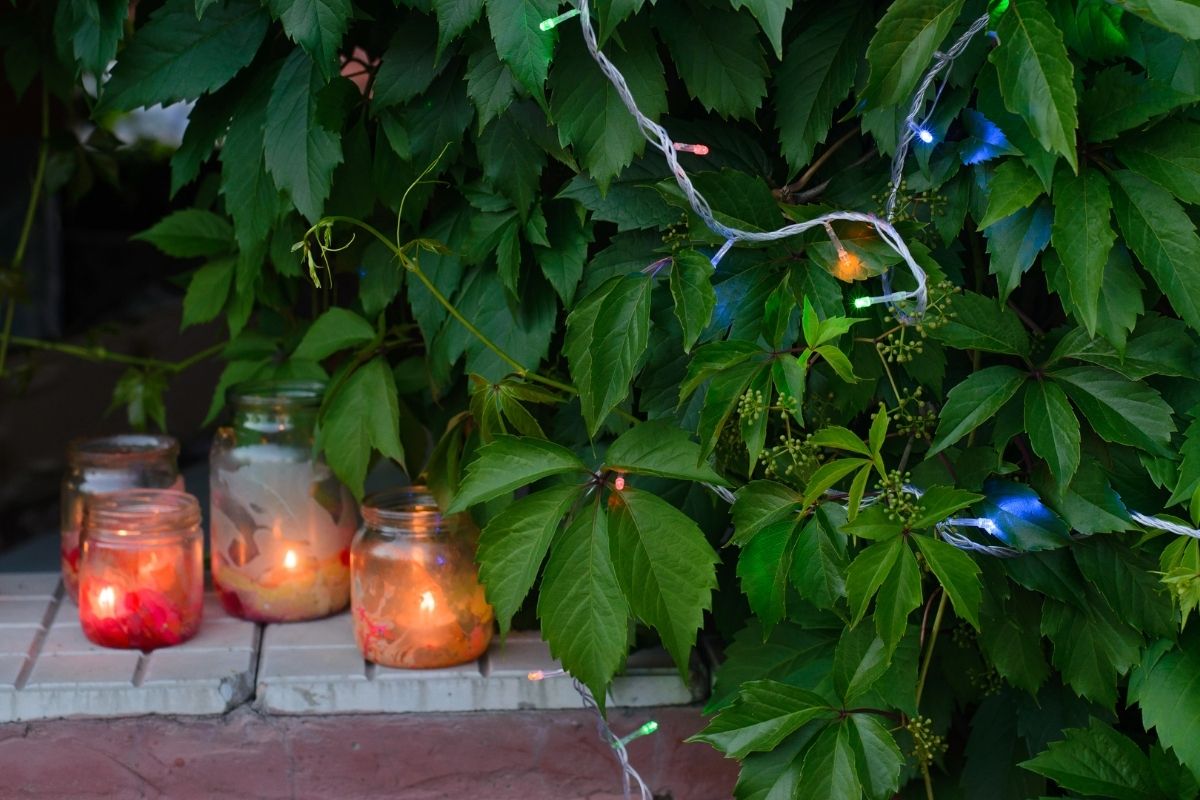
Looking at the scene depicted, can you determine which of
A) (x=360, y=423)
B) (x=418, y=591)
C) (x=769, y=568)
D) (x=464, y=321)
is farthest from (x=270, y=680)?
(x=769, y=568)

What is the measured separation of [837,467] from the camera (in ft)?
2.94

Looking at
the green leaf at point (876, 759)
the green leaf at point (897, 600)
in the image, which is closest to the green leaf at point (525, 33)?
the green leaf at point (897, 600)

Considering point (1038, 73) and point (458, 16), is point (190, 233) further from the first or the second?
point (1038, 73)

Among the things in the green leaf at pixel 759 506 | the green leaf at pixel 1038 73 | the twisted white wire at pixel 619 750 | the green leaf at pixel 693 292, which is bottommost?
the twisted white wire at pixel 619 750

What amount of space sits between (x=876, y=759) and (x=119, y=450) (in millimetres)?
897

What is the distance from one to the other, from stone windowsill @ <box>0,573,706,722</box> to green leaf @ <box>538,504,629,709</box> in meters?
0.18

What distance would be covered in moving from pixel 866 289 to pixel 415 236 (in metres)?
0.45

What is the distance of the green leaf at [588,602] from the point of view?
3.24 ft

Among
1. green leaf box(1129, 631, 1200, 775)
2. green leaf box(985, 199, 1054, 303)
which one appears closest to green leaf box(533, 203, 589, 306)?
green leaf box(985, 199, 1054, 303)

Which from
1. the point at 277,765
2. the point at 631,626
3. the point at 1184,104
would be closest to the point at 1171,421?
the point at 1184,104

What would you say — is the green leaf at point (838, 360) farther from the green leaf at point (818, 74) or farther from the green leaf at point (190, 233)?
the green leaf at point (190, 233)

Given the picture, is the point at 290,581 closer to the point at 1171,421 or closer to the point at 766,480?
the point at 766,480

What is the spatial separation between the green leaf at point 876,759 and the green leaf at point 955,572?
5.0 inches

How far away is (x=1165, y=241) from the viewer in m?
0.89
